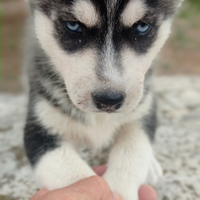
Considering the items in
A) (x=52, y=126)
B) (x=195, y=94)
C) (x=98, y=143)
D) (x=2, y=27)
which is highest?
(x=52, y=126)

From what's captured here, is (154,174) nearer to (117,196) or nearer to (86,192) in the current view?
(117,196)

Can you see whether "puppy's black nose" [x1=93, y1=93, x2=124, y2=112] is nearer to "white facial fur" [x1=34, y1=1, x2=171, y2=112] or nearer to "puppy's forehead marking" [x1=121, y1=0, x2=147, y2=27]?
"white facial fur" [x1=34, y1=1, x2=171, y2=112]

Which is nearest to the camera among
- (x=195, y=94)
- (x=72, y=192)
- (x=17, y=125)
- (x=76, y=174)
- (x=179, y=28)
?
(x=72, y=192)

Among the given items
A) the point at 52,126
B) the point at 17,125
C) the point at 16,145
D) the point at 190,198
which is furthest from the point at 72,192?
the point at 17,125

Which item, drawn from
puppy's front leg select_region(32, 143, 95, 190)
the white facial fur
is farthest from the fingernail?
the white facial fur

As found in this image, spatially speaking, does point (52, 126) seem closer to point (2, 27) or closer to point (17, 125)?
point (17, 125)

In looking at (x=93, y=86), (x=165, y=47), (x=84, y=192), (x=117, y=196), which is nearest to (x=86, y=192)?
(x=84, y=192)

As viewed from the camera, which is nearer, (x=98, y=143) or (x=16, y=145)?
(x=98, y=143)
